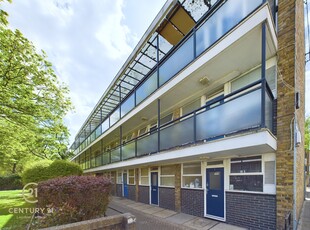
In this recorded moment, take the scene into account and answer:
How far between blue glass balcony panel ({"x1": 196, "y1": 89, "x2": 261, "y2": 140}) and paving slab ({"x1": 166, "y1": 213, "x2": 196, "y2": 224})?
3.74 meters

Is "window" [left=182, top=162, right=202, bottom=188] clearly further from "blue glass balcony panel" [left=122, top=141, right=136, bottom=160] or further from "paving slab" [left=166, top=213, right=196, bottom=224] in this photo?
"blue glass balcony panel" [left=122, top=141, right=136, bottom=160]

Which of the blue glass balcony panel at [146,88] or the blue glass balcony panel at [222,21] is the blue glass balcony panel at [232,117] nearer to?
the blue glass balcony panel at [222,21]

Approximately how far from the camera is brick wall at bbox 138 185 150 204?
11.3m

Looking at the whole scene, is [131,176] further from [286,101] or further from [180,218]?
[286,101]

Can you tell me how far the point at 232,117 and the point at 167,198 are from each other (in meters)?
6.48

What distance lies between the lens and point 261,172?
5.52 metres

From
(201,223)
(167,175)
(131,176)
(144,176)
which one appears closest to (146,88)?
(167,175)

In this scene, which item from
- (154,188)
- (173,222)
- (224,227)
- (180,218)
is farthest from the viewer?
(154,188)

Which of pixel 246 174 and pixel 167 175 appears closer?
pixel 246 174

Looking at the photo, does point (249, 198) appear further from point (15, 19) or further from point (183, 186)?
point (15, 19)

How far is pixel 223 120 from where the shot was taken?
5094 mm

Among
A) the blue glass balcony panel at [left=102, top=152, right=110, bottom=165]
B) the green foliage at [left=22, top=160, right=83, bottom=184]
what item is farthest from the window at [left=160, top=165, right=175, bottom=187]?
the blue glass balcony panel at [left=102, top=152, right=110, bottom=165]

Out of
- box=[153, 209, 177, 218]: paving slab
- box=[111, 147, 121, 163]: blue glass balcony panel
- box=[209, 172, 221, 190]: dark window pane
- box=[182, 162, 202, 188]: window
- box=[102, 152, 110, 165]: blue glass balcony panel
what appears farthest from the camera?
box=[102, 152, 110, 165]: blue glass balcony panel

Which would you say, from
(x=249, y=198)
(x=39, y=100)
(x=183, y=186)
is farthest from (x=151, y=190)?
(x=39, y=100)
